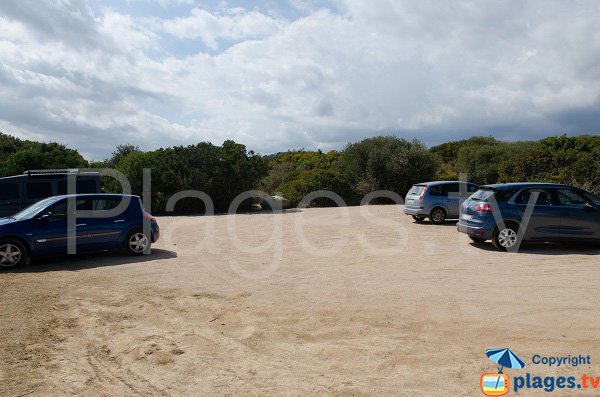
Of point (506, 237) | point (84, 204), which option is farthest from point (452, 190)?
point (84, 204)

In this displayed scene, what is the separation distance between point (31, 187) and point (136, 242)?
16.3 ft

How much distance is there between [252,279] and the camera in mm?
8430

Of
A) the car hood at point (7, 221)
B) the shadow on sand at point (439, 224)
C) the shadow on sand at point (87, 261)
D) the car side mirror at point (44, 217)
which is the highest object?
the car side mirror at point (44, 217)

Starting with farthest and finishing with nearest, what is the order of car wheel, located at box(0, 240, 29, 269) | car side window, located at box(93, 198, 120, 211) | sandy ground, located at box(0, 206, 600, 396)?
car side window, located at box(93, 198, 120, 211)
car wheel, located at box(0, 240, 29, 269)
sandy ground, located at box(0, 206, 600, 396)

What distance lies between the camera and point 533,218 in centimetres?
1119

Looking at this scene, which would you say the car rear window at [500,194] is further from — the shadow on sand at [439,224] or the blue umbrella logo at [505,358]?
the blue umbrella logo at [505,358]

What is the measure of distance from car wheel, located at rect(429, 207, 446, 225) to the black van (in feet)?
38.5

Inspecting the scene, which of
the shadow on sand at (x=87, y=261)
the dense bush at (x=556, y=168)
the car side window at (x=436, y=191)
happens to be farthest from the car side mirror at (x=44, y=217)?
the dense bush at (x=556, y=168)

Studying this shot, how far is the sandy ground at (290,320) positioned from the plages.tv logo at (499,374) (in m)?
0.09

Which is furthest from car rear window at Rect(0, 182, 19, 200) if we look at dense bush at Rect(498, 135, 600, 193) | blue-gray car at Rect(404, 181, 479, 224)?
dense bush at Rect(498, 135, 600, 193)

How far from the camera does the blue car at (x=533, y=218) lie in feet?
36.6

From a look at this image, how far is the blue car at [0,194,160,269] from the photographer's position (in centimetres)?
942

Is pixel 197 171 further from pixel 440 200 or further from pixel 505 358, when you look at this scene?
pixel 505 358

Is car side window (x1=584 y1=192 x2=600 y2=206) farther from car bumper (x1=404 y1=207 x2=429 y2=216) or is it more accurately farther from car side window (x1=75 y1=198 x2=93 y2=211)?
car side window (x1=75 y1=198 x2=93 y2=211)
